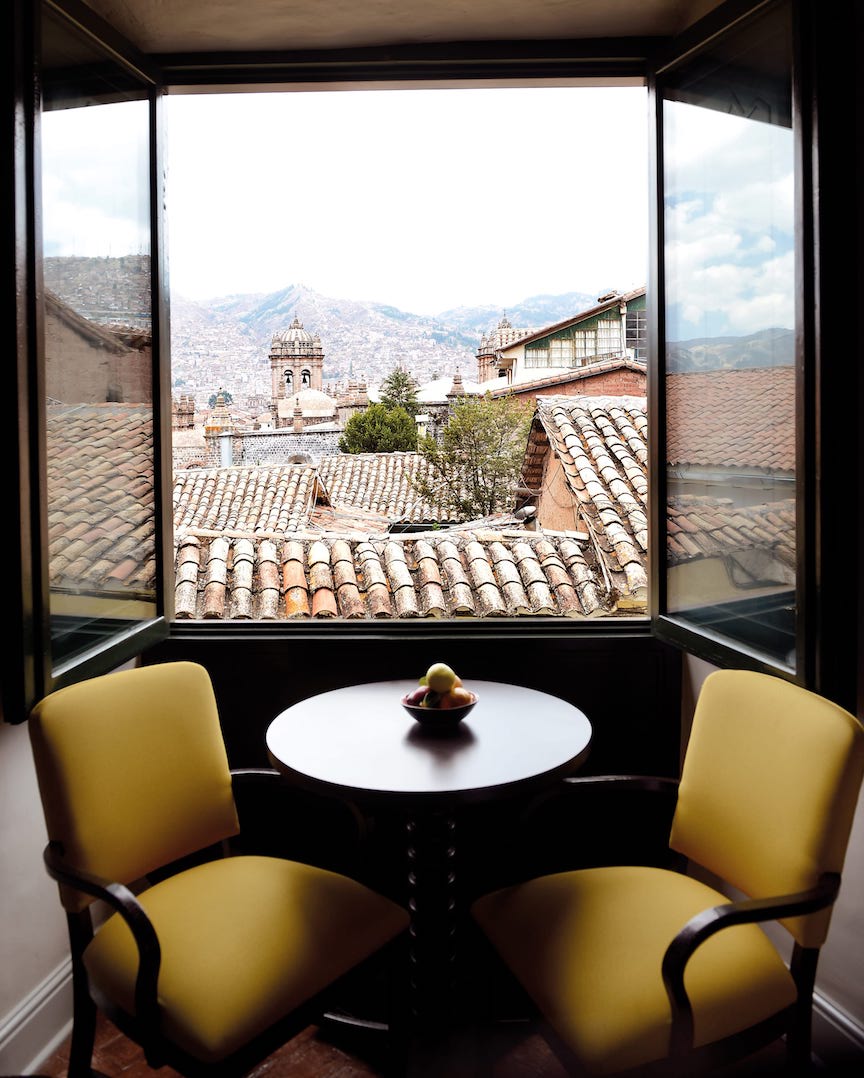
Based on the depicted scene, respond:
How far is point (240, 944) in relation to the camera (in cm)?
140

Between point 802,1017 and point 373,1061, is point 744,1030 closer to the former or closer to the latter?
point 802,1017

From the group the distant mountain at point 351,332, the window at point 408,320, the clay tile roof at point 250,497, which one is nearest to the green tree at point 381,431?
the window at point 408,320

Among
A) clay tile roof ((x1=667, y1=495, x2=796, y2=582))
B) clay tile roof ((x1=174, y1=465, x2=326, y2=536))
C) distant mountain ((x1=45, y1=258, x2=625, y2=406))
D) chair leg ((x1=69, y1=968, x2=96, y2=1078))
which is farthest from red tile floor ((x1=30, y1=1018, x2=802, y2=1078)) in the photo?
clay tile roof ((x1=174, y1=465, x2=326, y2=536))

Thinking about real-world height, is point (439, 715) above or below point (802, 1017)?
above

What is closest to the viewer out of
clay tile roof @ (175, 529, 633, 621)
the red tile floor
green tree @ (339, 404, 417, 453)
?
the red tile floor

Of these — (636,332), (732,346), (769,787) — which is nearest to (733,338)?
(732,346)

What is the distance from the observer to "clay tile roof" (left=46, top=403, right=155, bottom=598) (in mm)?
1780

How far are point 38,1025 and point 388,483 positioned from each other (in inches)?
104

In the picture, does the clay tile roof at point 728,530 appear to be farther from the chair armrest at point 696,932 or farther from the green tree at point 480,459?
the green tree at point 480,459

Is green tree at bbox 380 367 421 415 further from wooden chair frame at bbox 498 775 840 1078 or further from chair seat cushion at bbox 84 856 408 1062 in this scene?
wooden chair frame at bbox 498 775 840 1078

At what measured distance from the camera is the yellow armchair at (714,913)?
4.00 ft

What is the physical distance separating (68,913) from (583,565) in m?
2.00

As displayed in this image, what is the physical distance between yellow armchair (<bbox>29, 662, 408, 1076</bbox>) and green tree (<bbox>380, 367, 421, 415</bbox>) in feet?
5.50

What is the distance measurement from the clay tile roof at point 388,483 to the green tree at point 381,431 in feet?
0.39
